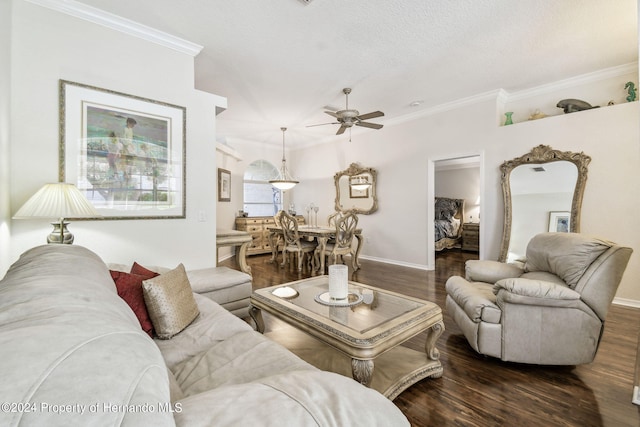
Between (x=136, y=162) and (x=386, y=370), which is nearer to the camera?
(x=386, y=370)

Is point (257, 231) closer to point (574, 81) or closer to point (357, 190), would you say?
point (357, 190)

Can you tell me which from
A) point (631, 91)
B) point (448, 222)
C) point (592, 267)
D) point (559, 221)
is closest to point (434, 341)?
point (592, 267)

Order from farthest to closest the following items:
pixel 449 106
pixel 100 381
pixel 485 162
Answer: pixel 449 106
pixel 485 162
pixel 100 381

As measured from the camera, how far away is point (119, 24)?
2486 mm

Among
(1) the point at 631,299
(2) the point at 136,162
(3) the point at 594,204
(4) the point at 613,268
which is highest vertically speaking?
(2) the point at 136,162

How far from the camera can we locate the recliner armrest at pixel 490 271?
2.63 m

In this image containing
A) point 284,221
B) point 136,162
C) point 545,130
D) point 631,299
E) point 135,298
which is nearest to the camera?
point 135,298

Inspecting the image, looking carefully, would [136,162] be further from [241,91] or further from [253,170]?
[253,170]

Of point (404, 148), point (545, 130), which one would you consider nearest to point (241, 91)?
point (404, 148)

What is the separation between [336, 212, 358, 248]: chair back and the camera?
4738 mm

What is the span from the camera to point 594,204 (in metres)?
3.48

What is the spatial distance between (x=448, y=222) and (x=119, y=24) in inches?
282

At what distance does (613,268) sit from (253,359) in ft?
7.67

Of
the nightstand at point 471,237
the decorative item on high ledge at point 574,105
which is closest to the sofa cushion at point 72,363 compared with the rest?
the decorative item on high ledge at point 574,105
